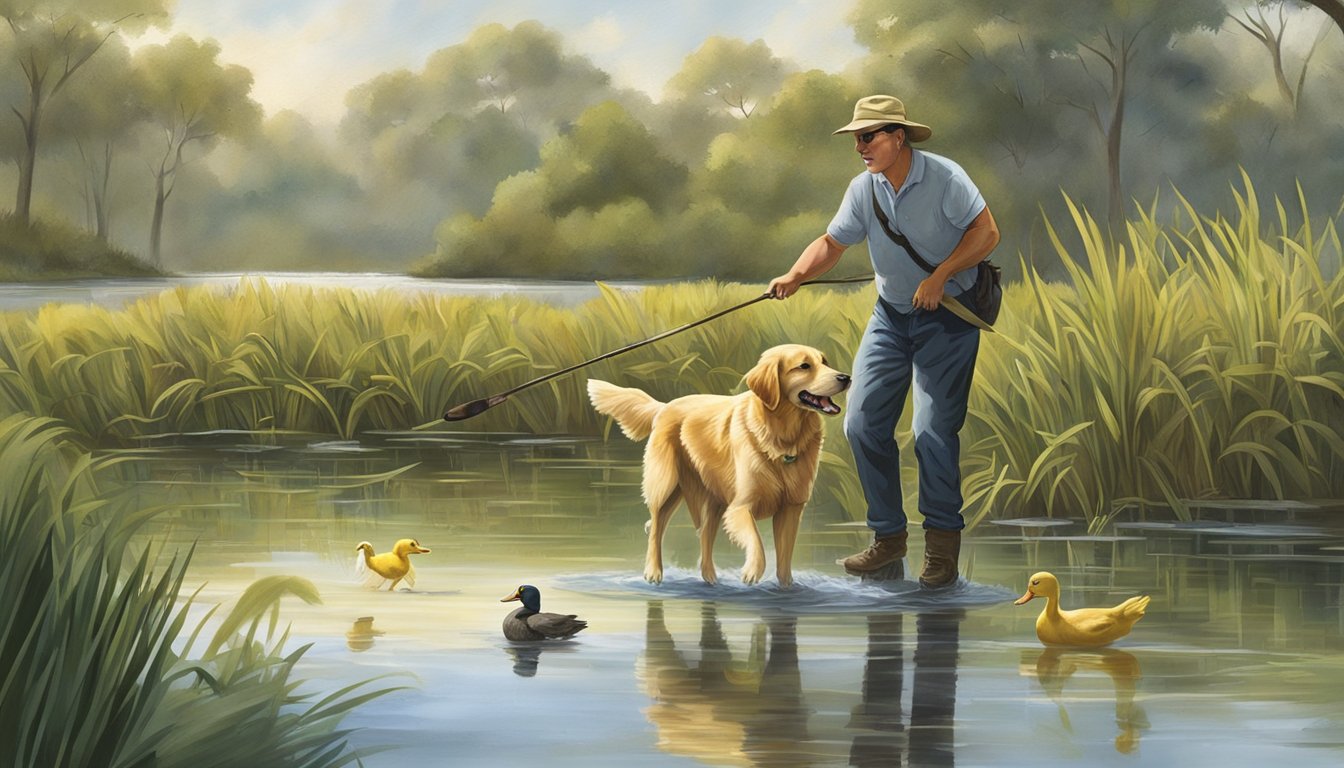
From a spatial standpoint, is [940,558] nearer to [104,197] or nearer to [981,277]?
[981,277]

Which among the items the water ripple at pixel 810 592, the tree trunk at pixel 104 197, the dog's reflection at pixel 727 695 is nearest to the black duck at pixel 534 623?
the dog's reflection at pixel 727 695

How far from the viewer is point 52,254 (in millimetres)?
44469

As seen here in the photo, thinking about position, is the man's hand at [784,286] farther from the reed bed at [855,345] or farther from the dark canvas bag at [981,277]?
the reed bed at [855,345]

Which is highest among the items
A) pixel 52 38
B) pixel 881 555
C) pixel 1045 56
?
pixel 52 38

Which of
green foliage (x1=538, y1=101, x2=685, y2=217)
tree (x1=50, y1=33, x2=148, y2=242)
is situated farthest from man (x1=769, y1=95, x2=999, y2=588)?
tree (x1=50, y1=33, x2=148, y2=242)

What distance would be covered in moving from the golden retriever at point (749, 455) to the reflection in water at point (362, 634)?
1618mm

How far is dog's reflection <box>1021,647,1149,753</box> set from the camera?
6.23m

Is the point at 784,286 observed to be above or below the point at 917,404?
above

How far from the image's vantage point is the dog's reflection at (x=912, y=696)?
578 cm

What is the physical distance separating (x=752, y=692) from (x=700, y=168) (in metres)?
44.3

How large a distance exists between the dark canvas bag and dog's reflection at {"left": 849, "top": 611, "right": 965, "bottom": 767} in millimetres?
1617

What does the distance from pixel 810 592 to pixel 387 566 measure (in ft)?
6.48

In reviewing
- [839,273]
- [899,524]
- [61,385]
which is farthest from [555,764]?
[839,273]

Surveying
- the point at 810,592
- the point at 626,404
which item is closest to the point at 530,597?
the point at 810,592
